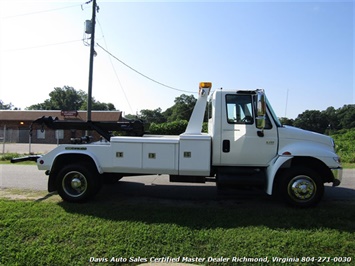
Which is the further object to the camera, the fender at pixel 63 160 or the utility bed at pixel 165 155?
the fender at pixel 63 160

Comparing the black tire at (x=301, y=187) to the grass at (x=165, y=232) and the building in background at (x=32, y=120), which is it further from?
the building in background at (x=32, y=120)

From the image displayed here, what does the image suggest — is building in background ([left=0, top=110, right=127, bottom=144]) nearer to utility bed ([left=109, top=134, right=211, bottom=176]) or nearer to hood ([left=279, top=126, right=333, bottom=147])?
utility bed ([left=109, top=134, right=211, bottom=176])

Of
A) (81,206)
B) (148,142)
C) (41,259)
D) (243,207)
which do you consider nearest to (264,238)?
(243,207)

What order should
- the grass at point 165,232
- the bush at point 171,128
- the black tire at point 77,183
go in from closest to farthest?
1. the grass at point 165,232
2. the black tire at point 77,183
3. the bush at point 171,128

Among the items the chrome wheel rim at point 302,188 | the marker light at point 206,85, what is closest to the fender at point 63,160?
the marker light at point 206,85

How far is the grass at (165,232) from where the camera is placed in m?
3.65

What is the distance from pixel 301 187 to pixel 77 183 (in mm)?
4800

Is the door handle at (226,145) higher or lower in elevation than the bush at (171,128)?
lower

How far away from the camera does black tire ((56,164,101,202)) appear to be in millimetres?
5703

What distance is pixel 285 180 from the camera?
535cm

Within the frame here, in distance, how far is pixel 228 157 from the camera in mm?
5688

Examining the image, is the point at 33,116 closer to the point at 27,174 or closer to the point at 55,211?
the point at 27,174

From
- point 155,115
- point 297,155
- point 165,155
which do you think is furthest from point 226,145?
point 155,115

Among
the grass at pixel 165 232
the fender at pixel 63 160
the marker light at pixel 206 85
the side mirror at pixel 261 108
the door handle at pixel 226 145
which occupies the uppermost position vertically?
the marker light at pixel 206 85
